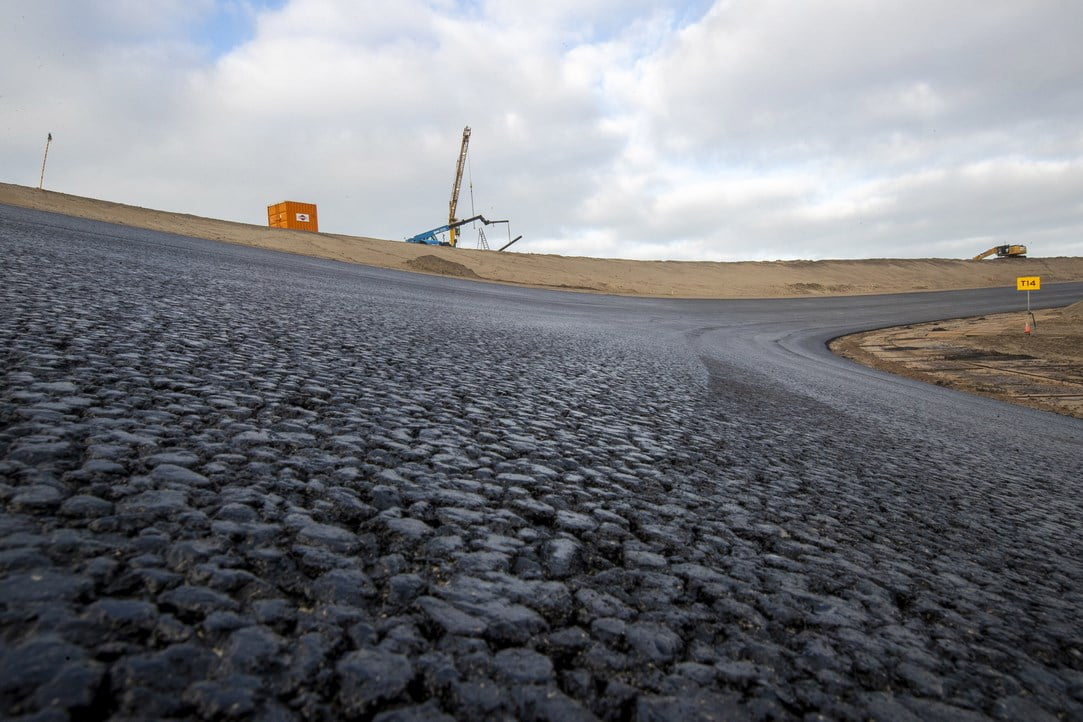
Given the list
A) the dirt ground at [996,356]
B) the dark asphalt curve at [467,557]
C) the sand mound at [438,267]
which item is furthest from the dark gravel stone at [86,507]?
the sand mound at [438,267]

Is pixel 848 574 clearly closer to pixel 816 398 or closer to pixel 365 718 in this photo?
pixel 365 718

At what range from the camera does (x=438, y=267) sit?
27750 mm

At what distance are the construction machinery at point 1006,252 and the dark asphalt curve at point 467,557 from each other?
227 feet

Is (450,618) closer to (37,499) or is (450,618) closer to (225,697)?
(225,697)

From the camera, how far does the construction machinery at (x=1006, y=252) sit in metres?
56.9

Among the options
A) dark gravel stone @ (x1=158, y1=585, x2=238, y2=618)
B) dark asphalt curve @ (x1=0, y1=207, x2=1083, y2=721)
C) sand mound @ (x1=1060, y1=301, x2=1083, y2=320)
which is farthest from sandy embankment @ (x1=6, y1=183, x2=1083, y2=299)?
dark gravel stone @ (x1=158, y1=585, x2=238, y2=618)

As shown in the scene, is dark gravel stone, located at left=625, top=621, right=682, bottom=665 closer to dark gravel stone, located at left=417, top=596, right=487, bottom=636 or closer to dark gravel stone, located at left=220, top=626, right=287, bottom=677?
dark gravel stone, located at left=417, top=596, right=487, bottom=636

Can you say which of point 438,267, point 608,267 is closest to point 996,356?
point 438,267

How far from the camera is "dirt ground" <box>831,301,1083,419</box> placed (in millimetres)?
8562

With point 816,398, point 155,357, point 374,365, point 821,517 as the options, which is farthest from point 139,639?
point 816,398

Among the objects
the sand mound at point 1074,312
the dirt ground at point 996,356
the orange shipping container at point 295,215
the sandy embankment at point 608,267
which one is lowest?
the dirt ground at point 996,356

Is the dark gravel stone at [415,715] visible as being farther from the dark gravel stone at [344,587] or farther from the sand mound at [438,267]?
the sand mound at [438,267]

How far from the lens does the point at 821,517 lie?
57.9 inches

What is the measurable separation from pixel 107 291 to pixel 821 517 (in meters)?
3.51
